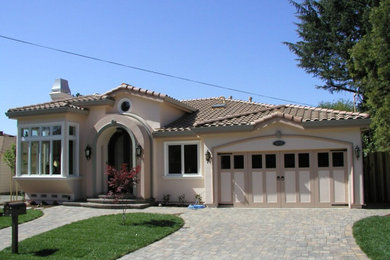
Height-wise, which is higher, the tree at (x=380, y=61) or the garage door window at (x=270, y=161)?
the tree at (x=380, y=61)

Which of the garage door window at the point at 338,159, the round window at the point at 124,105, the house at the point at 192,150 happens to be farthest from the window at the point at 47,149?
the garage door window at the point at 338,159

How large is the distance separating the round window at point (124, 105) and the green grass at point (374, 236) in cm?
1062

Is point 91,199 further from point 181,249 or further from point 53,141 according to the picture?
point 181,249

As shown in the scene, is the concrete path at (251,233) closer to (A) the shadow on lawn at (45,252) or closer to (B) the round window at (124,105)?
(A) the shadow on lawn at (45,252)

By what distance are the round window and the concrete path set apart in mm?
4958

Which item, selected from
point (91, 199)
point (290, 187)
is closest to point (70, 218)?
point (91, 199)

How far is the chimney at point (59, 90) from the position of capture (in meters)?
22.4

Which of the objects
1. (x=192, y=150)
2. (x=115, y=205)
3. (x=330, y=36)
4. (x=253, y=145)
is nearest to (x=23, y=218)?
(x=115, y=205)

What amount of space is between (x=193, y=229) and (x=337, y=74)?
18.1 meters

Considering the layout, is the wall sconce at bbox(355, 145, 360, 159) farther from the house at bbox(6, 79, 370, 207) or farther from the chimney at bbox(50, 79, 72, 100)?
the chimney at bbox(50, 79, 72, 100)

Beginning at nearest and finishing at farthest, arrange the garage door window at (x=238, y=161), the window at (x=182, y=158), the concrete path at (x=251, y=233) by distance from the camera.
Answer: the concrete path at (x=251, y=233) < the garage door window at (x=238, y=161) < the window at (x=182, y=158)

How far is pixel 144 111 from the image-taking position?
17.5 meters

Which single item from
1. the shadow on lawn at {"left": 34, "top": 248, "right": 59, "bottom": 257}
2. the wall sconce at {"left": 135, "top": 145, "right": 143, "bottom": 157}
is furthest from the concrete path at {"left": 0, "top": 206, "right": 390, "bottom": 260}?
the wall sconce at {"left": 135, "top": 145, "right": 143, "bottom": 157}

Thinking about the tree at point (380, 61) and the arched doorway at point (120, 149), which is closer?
the tree at point (380, 61)
